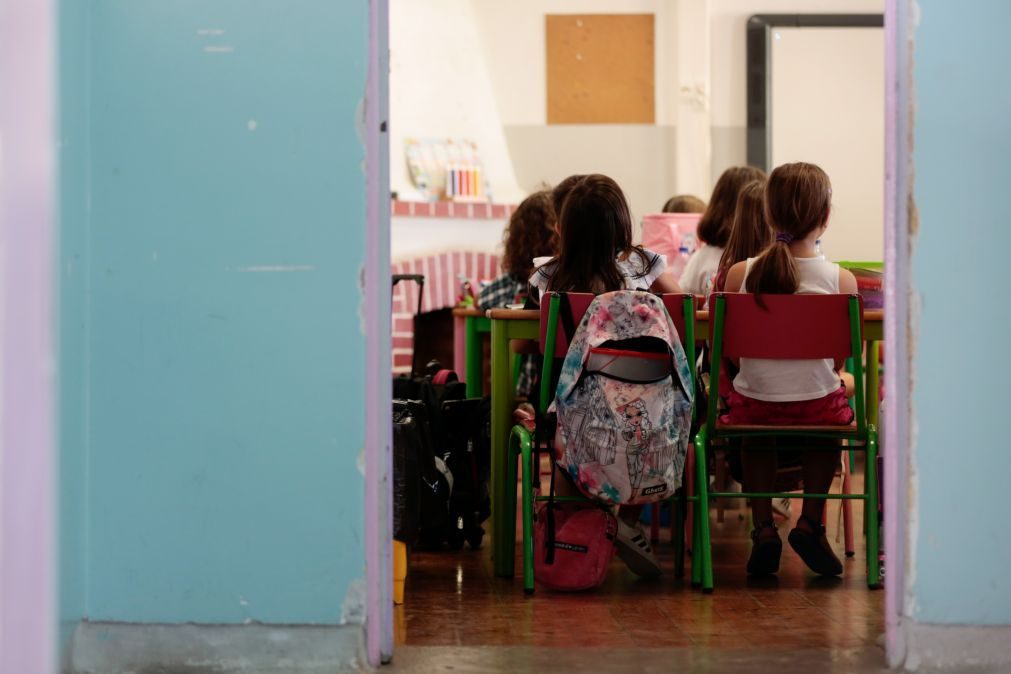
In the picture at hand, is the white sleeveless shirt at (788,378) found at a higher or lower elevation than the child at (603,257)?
lower

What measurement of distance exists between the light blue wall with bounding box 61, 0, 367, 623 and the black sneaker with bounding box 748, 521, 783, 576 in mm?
1361

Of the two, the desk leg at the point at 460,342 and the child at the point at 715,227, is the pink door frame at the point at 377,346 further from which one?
the desk leg at the point at 460,342

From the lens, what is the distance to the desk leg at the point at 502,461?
3.41 m

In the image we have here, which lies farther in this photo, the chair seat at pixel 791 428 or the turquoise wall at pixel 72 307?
the chair seat at pixel 791 428

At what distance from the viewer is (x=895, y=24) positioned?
2539 mm

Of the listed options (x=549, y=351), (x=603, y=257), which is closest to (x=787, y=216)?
(x=603, y=257)

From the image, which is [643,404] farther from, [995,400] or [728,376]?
[995,400]

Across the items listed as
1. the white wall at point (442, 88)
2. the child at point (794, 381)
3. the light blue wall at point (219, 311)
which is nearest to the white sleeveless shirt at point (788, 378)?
the child at point (794, 381)

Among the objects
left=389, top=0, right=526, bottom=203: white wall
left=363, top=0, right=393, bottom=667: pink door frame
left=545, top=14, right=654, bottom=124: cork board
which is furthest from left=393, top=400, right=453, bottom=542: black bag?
left=545, top=14, right=654, bottom=124: cork board

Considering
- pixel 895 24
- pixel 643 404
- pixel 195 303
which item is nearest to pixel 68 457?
pixel 195 303

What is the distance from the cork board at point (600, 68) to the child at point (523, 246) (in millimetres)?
2951

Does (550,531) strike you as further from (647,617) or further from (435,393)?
(435,393)

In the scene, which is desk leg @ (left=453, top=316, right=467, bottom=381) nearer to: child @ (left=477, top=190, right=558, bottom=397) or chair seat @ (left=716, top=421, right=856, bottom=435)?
child @ (left=477, top=190, right=558, bottom=397)

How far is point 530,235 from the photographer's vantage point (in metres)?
4.37
